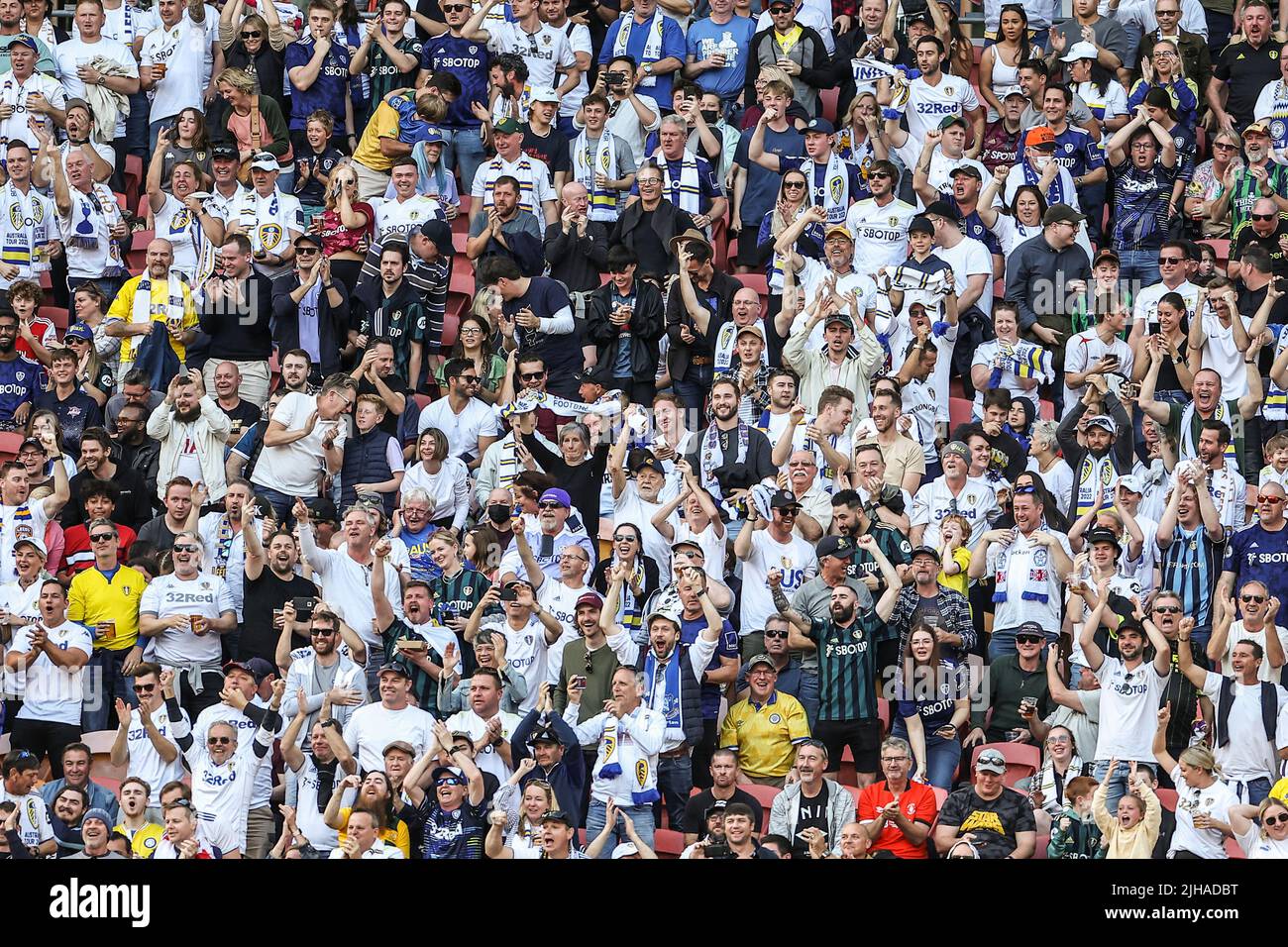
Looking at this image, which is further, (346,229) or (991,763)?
(346,229)

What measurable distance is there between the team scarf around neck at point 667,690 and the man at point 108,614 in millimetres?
3366

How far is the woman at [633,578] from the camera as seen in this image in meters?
16.2

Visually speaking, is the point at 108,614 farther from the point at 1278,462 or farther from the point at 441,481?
the point at 1278,462

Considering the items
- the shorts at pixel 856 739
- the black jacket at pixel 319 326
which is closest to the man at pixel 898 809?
the shorts at pixel 856 739

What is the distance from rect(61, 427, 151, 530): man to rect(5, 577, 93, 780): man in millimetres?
1136

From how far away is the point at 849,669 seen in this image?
15.9 m

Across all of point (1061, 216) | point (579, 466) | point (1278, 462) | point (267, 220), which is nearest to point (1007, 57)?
point (1061, 216)

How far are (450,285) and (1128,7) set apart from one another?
19.8 ft

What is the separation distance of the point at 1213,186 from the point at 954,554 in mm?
4562

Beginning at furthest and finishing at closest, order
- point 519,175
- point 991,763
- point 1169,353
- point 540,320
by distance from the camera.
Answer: point 519,175 < point 540,320 < point 1169,353 < point 991,763

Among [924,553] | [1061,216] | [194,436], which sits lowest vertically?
[924,553]

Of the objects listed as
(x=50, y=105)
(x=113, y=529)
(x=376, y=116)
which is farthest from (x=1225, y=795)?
(x=50, y=105)

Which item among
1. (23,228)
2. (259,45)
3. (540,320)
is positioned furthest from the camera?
(259,45)
